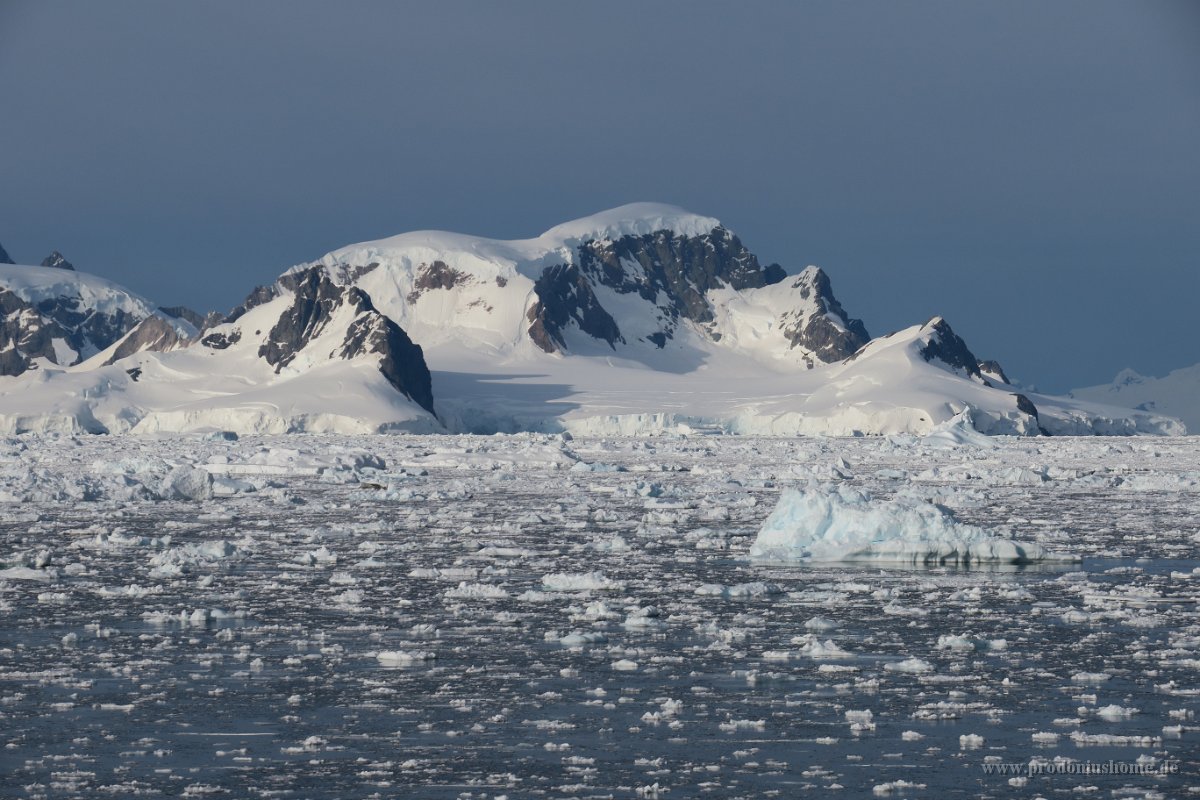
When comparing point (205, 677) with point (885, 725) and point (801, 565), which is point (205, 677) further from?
point (801, 565)

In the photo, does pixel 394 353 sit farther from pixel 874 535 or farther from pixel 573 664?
pixel 573 664

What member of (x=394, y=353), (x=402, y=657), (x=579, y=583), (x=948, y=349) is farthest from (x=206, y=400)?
(x=402, y=657)

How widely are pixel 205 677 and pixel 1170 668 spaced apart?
10.3 m

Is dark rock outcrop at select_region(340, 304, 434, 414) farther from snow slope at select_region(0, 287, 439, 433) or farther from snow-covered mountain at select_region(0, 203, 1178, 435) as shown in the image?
snow slope at select_region(0, 287, 439, 433)

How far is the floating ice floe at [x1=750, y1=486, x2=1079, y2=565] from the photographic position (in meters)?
26.3

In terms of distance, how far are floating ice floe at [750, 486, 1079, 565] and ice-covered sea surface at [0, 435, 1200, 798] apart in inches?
41.8

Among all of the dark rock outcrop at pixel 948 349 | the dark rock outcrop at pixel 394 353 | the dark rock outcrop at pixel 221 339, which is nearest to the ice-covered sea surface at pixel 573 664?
the dark rock outcrop at pixel 394 353

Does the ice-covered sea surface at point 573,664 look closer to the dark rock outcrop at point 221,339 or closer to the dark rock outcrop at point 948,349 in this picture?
the dark rock outcrop at point 948,349

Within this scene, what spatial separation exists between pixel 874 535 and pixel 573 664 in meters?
11.4

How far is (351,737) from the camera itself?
14.0 m

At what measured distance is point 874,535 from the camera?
27328 millimetres

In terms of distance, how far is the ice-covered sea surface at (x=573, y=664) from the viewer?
1289 cm

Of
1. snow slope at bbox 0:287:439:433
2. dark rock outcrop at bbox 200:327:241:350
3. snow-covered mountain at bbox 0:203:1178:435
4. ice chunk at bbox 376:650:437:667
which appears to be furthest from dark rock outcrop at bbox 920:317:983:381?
ice chunk at bbox 376:650:437:667

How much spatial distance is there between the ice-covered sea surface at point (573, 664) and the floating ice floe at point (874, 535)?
1061 mm
